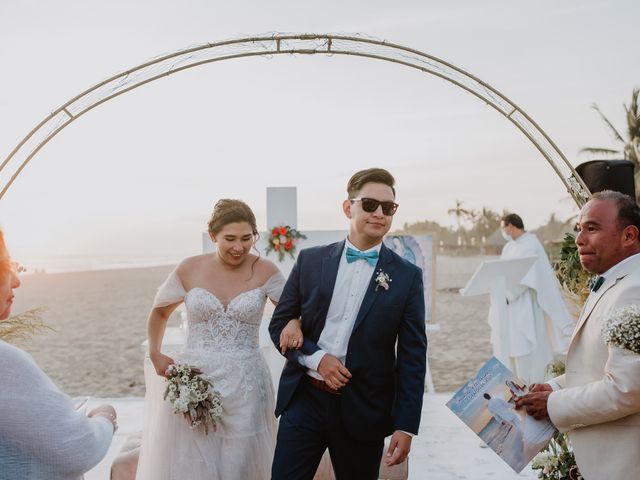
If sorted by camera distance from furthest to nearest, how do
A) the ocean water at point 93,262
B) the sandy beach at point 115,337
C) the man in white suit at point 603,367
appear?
the ocean water at point 93,262, the sandy beach at point 115,337, the man in white suit at point 603,367

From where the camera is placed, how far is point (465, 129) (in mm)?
12867

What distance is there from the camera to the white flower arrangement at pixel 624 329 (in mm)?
2160

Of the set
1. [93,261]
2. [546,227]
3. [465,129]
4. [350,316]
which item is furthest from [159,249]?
[350,316]

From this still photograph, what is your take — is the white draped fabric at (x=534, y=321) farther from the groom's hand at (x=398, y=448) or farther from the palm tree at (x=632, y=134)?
the palm tree at (x=632, y=134)

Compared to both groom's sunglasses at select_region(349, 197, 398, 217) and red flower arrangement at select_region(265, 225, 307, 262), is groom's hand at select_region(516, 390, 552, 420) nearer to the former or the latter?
groom's sunglasses at select_region(349, 197, 398, 217)

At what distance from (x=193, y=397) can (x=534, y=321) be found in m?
4.88

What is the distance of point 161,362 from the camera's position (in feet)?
12.4

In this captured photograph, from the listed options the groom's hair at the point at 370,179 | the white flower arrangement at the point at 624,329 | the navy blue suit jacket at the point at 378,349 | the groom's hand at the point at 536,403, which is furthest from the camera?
the groom's hair at the point at 370,179

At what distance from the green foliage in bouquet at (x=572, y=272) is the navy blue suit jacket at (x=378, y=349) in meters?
1.36

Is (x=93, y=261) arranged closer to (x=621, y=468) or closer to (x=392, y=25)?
(x=392, y=25)

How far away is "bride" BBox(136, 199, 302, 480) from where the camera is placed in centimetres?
364

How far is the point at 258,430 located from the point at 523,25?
261 inches

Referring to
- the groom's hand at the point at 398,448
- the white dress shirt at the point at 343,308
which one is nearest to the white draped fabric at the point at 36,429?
the white dress shirt at the point at 343,308

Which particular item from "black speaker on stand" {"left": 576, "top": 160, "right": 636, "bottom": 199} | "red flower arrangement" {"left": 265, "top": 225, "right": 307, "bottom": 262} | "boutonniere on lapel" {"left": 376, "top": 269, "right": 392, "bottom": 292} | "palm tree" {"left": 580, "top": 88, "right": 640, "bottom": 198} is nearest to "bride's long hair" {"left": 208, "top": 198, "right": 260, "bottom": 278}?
"boutonniere on lapel" {"left": 376, "top": 269, "right": 392, "bottom": 292}
